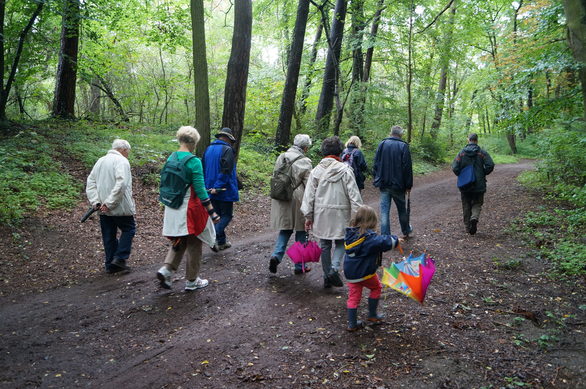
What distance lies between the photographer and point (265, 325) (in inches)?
160

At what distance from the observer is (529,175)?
1426 cm

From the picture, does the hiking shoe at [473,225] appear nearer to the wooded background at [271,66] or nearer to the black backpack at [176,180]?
the wooded background at [271,66]

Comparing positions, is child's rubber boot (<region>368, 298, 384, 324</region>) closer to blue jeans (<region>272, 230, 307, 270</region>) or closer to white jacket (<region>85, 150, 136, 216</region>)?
blue jeans (<region>272, 230, 307, 270</region>)

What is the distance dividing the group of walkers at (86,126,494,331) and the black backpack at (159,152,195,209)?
0.06 ft

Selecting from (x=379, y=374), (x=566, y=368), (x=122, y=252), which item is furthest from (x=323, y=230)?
(x=122, y=252)

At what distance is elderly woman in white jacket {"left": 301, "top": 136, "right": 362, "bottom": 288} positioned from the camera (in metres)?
4.83

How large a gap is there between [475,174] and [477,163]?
24 centimetres

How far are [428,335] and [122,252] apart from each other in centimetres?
448

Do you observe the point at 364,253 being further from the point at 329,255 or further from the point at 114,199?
the point at 114,199

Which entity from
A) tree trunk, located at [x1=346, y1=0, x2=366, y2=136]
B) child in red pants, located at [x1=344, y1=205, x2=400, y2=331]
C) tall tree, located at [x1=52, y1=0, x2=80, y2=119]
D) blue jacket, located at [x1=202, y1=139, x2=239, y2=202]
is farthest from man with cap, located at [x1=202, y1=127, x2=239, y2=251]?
tree trunk, located at [x1=346, y1=0, x2=366, y2=136]

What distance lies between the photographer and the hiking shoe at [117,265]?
18.9 feet

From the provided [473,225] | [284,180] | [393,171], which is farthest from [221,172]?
[473,225]

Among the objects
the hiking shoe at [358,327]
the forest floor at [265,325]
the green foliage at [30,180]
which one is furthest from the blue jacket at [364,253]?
the green foliage at [30,180]

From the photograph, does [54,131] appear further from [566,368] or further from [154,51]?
[566,368]
